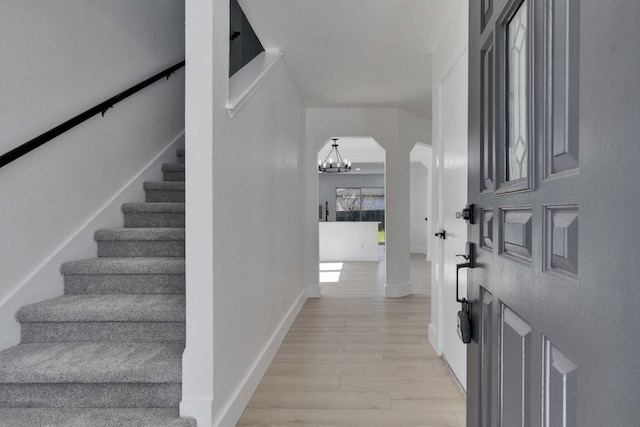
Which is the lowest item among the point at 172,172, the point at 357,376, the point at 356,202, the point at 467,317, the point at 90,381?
the point at 357,376

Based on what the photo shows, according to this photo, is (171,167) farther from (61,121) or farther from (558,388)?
(558,388)

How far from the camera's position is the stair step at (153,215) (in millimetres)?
2668

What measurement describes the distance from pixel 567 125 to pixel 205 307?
1.47 meters

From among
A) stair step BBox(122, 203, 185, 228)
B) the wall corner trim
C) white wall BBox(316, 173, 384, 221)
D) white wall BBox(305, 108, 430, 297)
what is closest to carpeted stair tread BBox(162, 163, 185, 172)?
stair step BBox(122, 203, 185, 228)

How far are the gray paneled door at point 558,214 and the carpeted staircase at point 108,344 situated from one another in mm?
1373

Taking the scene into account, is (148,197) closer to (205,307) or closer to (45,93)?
(45,93)

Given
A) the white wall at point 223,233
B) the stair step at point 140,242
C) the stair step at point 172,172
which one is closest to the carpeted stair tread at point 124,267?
the stair step at point 140,242

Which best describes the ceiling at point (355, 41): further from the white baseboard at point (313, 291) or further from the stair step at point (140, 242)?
the white baseboard at point (313, 291)

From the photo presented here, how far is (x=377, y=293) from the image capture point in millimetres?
4891

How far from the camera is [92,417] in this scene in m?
1.56

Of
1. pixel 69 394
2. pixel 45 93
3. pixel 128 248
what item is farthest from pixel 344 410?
pixel 45 93

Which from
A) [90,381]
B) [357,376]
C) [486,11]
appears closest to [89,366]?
[90,381]

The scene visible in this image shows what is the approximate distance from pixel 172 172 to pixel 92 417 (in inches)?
81.7

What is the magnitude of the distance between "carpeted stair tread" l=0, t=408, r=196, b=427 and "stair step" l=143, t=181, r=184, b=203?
1641 mm
